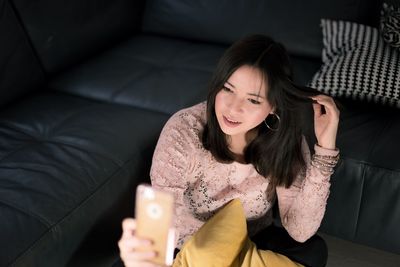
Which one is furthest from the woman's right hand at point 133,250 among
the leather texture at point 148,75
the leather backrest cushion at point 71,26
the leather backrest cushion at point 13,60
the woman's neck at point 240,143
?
the leather backrest cushion at point 71,26

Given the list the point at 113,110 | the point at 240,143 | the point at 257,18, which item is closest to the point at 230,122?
the point at 240,143

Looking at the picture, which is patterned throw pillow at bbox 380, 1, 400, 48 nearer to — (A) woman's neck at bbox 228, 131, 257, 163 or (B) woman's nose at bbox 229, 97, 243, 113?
(A) woman's neck at bbox 228, 131, 257, 163

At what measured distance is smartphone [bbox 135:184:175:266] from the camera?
0.66 metres

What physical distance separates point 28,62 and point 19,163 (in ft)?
1.84

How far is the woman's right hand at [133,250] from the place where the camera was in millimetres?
707

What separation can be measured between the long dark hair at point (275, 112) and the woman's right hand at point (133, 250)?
46 cm

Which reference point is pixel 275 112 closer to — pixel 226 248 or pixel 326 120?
pixel 326 120

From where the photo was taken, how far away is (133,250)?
74 centimetres

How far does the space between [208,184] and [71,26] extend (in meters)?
0.99

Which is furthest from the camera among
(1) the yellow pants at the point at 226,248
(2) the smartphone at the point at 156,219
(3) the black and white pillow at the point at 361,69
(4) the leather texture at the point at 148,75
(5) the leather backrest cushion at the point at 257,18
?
(5) the leather backrest cushion at the point at 257,18

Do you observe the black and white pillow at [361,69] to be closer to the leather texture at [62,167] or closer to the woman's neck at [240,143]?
the woman's neck at [240,143]

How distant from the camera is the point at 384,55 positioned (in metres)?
1.73

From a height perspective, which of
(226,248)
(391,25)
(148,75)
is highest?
(391,25)

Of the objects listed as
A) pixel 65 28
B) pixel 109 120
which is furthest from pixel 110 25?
pixel 109 120
